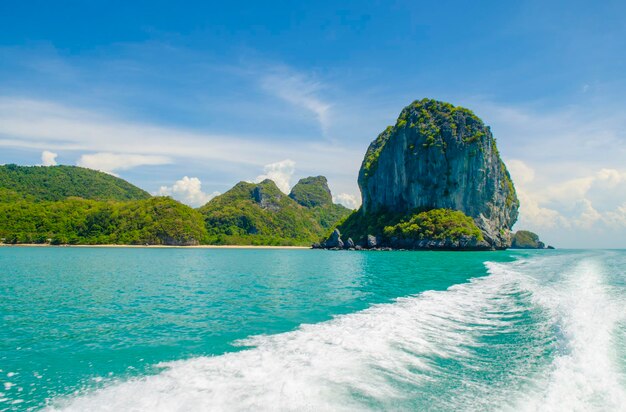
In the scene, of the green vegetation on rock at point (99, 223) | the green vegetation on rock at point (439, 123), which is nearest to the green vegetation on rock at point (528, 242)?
the green vegetation on rock at point (439, 123)

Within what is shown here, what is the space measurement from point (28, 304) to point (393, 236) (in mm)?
106530

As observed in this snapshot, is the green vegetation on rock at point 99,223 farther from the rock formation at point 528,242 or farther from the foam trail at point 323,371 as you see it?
the rock formation at point 528,242

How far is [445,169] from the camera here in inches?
4808

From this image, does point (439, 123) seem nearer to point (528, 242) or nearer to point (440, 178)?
point (440, 178)

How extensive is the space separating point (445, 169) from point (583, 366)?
121 m

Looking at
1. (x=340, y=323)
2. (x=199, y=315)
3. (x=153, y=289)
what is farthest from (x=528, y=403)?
(x=153, y=289)

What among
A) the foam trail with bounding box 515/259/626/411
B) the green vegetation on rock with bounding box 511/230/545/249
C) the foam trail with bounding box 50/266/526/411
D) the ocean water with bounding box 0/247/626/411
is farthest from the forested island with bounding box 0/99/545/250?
the foam trail with bounding box 50/266/526/411

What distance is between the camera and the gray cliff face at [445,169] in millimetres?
119250

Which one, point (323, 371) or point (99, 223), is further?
point (99, 223)

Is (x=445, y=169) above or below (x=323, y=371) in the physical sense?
above

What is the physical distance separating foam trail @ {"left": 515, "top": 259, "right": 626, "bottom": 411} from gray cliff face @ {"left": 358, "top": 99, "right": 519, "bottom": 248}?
106777 mm

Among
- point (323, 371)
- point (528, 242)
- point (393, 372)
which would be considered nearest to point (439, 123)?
point (528, 242)

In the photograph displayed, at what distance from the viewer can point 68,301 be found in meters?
17.9

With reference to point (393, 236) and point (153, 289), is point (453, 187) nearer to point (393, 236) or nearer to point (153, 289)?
point (393, 236)
